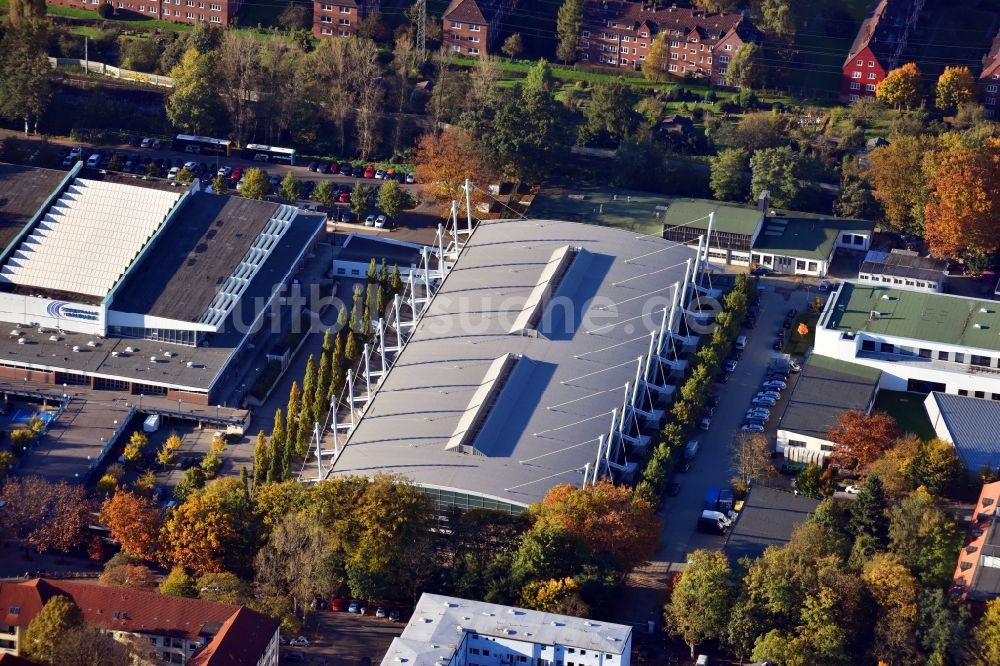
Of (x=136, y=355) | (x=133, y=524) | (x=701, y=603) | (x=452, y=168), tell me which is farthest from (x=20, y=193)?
(x=701, y=603)

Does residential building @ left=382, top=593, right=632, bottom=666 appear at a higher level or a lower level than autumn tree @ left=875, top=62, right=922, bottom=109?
lower

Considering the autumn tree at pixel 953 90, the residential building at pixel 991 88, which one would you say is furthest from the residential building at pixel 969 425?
the residential building at pixel 991 88

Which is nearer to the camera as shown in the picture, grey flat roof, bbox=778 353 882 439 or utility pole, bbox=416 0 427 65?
grey flat roof, bbox=778 353 882 439

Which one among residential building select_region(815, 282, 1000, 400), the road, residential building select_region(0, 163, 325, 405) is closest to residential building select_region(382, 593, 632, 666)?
the road

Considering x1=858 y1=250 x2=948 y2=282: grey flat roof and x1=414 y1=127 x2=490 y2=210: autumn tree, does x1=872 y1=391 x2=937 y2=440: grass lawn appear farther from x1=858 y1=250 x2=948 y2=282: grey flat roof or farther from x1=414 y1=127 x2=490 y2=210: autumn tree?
x1=414 y1=127 x2=490 y2=210: autumn tree

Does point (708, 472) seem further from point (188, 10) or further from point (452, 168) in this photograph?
point (188, 10)

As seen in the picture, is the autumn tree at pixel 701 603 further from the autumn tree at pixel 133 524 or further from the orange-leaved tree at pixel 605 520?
the autumn tree at pixel 133 524
